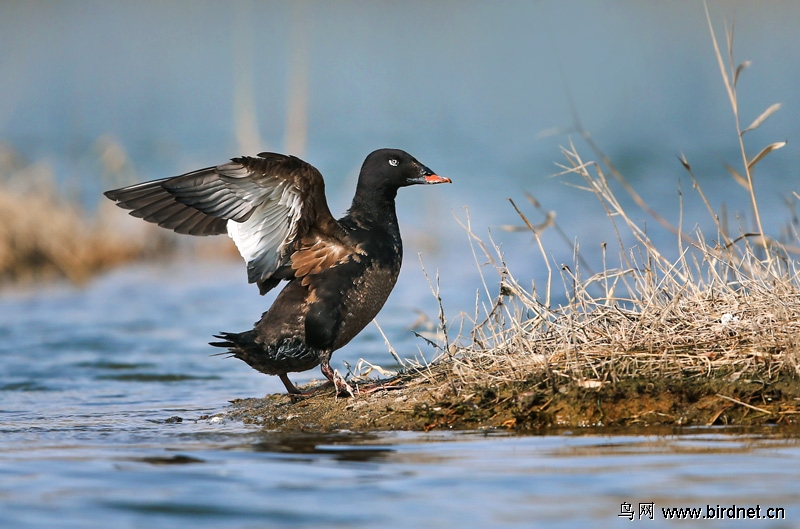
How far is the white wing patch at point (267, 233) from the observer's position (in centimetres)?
596

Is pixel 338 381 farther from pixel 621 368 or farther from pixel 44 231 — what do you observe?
pixel 44 231

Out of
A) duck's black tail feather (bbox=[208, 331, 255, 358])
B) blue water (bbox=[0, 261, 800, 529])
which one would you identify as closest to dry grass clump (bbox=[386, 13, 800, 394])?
blue water (bbox=[0, 261, 800, 529])

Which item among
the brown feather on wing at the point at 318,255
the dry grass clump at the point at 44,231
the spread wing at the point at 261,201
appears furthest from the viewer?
the dry grass clump at the point at 44,231

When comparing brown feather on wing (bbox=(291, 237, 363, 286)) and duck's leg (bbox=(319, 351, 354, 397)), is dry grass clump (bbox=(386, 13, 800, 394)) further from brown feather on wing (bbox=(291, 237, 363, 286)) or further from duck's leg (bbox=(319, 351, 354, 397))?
brown feather on wing (bbox=(291, 237, 363, 286))

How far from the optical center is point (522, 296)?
17.5ft

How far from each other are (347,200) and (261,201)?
33.5 ft

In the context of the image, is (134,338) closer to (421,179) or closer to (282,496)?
(421,179)

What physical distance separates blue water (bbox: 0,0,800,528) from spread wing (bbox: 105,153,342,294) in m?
1.08

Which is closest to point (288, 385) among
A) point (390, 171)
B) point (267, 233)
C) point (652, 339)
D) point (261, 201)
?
point (267, 233)

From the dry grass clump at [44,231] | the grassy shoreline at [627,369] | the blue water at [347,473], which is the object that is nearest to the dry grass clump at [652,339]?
the grassy shoreline at [627,369]

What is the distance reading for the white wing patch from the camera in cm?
596

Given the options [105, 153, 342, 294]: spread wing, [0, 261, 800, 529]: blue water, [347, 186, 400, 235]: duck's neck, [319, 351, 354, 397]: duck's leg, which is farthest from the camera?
[347, 186, 400, 235]: duck's neck

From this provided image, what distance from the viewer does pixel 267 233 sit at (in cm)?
606

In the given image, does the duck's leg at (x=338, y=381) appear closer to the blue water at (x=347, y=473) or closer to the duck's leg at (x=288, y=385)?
the duck's leg at (x=288, y=385)
